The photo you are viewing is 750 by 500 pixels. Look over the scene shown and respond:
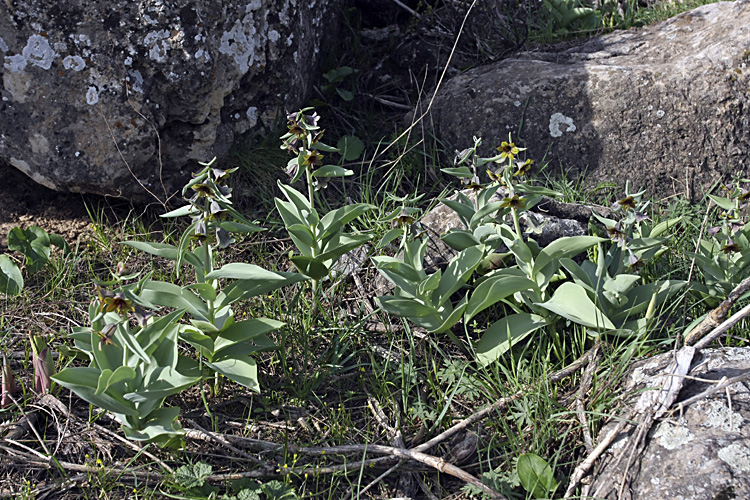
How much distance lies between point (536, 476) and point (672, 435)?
0.46m

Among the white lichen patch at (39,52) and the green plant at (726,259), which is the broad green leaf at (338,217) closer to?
the green plant at (726,259)

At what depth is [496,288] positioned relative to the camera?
2.36m

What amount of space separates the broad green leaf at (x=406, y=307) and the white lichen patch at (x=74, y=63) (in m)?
1.85

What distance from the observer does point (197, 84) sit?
10.2 feet

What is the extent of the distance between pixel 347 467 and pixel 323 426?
0.22m

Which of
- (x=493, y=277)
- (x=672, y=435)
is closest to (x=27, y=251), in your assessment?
(x=493, y=277)

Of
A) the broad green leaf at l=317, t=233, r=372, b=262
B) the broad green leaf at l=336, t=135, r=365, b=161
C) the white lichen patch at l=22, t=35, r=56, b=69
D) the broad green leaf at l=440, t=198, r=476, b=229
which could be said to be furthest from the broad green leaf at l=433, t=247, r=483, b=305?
the white lichen patch at l=22, t=35, r=56, b=69

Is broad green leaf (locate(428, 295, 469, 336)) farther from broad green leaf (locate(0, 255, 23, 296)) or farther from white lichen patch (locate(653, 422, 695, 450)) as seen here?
broad green leaf (locate(0, 255, 23, 296))

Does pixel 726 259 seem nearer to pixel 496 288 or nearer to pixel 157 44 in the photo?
pixel 496 288

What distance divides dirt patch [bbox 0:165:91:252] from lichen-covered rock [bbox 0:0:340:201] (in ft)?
0.54

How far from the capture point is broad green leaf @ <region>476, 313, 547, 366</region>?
2439 mm

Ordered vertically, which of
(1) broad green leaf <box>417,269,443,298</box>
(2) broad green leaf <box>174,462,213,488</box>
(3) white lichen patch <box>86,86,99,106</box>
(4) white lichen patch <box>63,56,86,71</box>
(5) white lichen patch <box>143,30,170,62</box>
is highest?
(5) white lichen patch <box>143,30,170,62</box>

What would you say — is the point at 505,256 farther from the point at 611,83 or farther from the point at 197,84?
the point at 197,84

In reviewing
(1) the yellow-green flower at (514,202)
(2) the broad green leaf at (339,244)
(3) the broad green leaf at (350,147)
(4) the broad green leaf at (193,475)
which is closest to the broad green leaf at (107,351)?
(4) the broad green leaf at (193,475)
